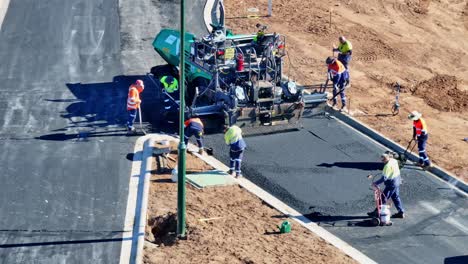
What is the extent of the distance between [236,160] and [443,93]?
9546 millimetres

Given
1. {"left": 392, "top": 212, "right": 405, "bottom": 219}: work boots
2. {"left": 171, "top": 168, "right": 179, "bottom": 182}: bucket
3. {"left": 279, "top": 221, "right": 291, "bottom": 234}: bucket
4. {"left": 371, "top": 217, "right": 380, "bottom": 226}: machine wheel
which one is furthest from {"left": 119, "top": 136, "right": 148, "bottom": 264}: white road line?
{"left": 392, "top": 212, "right": 405, "bottom": 219}: work boots

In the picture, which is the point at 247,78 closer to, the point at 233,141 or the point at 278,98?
the point at 278,98

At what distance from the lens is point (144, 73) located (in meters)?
27.4

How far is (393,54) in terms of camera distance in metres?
30.5

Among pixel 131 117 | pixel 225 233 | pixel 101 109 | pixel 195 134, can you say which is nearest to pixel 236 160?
pixel 195 134

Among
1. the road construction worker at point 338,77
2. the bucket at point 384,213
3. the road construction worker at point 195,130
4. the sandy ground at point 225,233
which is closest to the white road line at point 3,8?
the road construction worker at point 195,130

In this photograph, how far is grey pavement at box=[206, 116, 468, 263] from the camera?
63.9 ft

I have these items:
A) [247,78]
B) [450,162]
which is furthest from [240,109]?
[450,162]

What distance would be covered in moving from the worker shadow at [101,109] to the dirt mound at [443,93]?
8.60 meters

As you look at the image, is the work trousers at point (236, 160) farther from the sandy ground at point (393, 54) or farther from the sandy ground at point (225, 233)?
the sandy ground at point (393, 54)

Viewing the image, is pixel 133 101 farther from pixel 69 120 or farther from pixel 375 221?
pixel 375 221

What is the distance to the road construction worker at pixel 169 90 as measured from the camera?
2453 centimetres

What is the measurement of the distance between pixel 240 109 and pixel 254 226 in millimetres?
4831

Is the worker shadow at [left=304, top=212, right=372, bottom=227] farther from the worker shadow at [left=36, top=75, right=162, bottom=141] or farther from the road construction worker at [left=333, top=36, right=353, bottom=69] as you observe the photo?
the road construction worker at [left=333, top=36, right=353, bottom=69]
